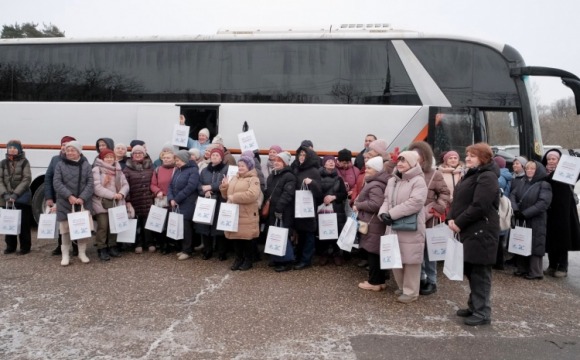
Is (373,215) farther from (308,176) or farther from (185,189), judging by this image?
(185,189)

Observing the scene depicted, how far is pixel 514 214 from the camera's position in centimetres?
646

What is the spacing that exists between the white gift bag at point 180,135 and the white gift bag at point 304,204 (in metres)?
2.93

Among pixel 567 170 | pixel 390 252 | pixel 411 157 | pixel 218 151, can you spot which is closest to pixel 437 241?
pixel 390 252

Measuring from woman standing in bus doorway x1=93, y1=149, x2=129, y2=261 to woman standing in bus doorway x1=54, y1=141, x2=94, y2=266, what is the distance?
19 cm

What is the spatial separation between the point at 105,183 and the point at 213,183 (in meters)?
1.74

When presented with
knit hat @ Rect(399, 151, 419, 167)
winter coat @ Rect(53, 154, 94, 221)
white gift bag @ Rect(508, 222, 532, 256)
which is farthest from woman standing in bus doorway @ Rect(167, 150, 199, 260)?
white gift bag @ Rect(508, 222, 532, 256)

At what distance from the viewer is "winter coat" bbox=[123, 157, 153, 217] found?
287 inches

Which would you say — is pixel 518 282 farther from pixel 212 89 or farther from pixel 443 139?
pixel 212 89

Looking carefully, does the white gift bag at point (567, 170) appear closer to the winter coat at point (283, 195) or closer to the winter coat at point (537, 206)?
the winter coat at point (537, 206)

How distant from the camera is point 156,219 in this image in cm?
704

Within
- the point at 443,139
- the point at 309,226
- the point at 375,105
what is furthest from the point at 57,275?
the point at 443,139

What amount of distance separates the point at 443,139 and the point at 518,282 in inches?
104

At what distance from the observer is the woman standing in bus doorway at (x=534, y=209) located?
20.3ft

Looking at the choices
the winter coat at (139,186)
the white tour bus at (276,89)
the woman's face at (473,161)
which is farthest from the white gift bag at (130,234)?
the woman's face at (473,161)
